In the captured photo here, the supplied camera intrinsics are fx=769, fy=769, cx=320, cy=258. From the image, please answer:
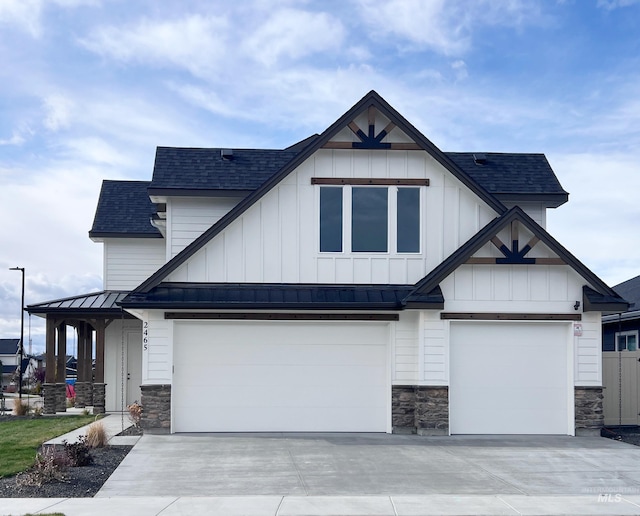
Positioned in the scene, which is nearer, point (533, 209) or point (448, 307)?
point (448, 307)

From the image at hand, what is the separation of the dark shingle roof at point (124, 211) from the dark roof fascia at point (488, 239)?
9909 mm

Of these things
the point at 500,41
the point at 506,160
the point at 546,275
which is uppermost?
the point at 500,41

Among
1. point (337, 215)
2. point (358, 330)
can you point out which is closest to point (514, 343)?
point (358, 330)

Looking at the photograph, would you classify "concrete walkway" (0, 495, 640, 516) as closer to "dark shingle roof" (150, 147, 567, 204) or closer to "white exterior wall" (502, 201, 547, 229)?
"dark shingle roof" (150, 147, 567, 204)

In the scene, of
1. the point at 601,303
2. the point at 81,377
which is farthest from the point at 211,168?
the point at 601,303

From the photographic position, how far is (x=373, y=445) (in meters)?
14.8

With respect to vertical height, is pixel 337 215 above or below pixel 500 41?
below

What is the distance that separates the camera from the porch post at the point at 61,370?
72.3 feet

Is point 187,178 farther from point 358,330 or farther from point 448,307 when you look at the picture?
point 448,307

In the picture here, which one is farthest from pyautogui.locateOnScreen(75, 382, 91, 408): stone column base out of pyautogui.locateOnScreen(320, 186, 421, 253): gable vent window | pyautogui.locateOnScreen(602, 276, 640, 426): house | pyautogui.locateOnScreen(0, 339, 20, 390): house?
pyautogui.locateOnScreen(0, 339, 20, 390): house

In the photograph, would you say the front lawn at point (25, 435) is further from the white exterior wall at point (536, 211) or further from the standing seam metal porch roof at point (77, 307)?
the white exterior wall at point (536, 211)

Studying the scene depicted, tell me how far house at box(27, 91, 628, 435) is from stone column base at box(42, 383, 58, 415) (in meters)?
6.88

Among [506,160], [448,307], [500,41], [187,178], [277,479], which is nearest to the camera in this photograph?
[277,479]

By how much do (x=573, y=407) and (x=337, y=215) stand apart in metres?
6.52
